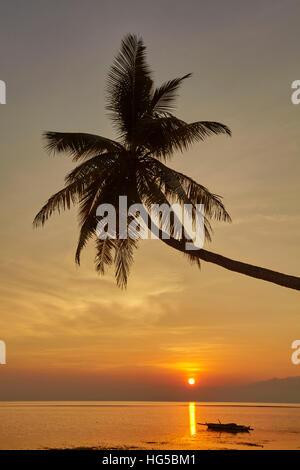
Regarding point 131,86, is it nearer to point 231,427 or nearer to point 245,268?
point 245,268

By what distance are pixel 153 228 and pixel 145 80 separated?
5.15 metres

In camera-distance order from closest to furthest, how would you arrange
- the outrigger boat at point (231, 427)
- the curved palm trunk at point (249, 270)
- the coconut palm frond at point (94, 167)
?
the curved palm trunk at point (249, 270) → the coconut palm frond at point (94, 167) → the outrigger boat at point (231, 427)

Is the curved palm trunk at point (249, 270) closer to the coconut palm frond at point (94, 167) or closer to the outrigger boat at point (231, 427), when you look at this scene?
the coconut palm frond at point (94, 167)

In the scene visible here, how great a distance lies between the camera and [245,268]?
459 inches

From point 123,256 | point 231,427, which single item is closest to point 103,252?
point 123,256

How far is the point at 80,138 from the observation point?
15.7 metres

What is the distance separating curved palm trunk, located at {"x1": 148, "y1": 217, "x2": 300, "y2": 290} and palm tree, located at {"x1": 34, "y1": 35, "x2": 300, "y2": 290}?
43 centimetres

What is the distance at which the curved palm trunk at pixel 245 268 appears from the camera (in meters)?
10.8

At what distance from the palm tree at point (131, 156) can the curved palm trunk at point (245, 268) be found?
43cm

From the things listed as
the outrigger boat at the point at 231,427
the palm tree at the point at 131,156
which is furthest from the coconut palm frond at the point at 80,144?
the outrigger boat at the point at 231,427

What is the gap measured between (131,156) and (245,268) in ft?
18.0

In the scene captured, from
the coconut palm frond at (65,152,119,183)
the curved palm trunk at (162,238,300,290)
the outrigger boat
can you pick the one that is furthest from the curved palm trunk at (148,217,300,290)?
the outrigger boat
